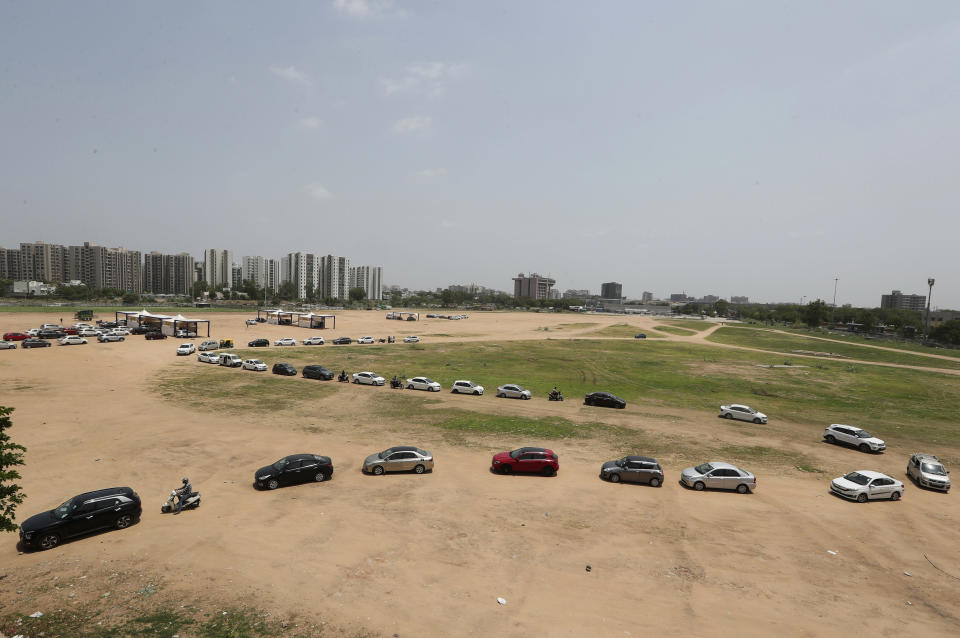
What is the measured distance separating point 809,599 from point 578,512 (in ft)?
26.8

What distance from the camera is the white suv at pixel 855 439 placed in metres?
29.5

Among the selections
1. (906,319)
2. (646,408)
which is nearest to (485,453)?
(646,408)

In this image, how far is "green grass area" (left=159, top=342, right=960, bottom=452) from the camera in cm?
3772

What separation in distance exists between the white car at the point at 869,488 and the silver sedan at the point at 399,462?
21487 millimetres

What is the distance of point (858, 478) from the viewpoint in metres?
22.2

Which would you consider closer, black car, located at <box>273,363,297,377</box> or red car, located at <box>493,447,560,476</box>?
red car, located at <box>493,447,560,476</box>

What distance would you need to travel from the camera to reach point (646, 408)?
39438 millimetres

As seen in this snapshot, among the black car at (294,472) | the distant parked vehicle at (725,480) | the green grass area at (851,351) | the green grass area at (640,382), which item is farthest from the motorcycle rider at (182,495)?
the green grass area at (851,351)

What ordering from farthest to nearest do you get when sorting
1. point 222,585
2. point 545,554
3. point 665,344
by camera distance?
point 665,344 → point 545,554 → point 222,585

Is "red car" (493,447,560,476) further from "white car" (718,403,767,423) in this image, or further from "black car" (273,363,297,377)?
"black car" (273,363,297,377)

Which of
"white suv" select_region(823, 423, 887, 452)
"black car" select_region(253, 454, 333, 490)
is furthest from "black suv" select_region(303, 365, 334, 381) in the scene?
"white suv" select_region(823, 423, 887, 452)

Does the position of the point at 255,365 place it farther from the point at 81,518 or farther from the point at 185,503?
the point at 81,518

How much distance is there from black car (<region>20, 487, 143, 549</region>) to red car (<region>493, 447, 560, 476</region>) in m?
16.1

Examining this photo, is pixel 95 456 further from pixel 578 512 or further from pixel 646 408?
pixel 646 408
